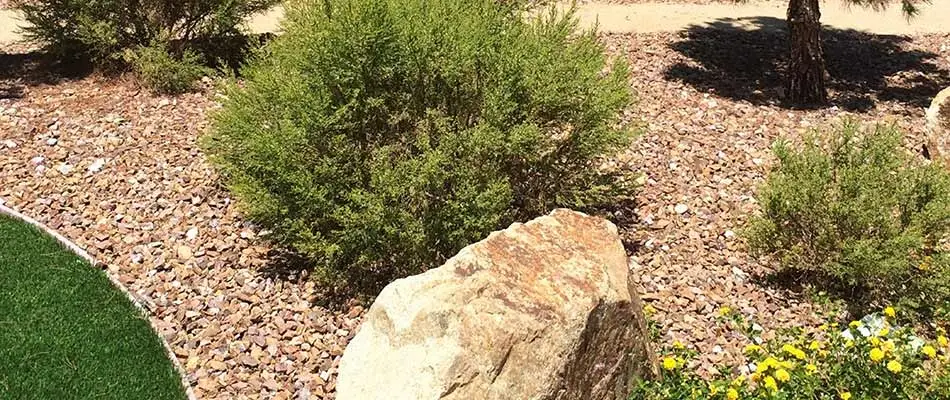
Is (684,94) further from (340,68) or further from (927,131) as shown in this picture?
(340,68)

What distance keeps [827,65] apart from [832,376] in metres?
6.26

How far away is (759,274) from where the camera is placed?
16.3 feet

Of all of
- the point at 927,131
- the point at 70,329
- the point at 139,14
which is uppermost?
the point at 139,14

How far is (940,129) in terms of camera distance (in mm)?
6195

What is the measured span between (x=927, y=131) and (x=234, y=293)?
529 centimetres

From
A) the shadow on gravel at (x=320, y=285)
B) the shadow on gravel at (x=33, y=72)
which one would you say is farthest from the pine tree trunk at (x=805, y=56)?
the shadow on gravel at (x=33, y=72)

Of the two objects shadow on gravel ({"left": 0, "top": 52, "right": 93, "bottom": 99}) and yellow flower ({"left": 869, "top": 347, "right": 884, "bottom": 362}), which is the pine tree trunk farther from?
shadow on gravel ({"left": 0, "top": 52, "right": 93, "bottom": 99})

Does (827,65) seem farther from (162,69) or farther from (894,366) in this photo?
(162,69)

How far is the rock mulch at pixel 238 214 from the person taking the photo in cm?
442

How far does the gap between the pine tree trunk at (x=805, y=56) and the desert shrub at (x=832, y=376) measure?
13.5ft

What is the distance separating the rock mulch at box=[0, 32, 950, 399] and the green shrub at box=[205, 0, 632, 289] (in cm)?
49

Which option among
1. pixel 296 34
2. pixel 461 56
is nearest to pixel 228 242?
pixel 296 34

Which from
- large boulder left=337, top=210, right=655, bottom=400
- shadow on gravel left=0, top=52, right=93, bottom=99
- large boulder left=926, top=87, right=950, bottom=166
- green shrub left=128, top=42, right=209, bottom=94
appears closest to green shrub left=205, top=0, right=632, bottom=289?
large boulder left=337, top=210, right=655, bottom=400

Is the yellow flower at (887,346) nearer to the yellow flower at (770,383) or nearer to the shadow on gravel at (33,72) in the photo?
the yellow flower at (770,383)
